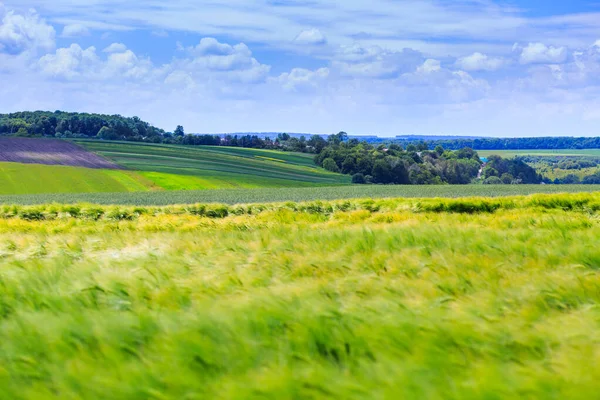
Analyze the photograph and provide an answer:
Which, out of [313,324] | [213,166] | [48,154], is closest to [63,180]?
[48,154]

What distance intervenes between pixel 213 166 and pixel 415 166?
39.1 meters

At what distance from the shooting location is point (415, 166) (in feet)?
385

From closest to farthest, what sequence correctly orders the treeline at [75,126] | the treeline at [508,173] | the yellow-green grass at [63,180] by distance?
1. the yellow-green grass at [63,180]
2. the treeline at [508,173]
3. the treeline at [75,126]

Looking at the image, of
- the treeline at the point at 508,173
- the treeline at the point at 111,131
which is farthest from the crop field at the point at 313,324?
the treeline at the point at 111,131

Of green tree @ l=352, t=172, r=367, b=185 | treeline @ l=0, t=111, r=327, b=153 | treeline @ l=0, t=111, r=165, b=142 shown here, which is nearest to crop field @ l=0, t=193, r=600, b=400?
green tree @ l=352, t=172, r=367, b=185

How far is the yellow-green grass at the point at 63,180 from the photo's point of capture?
69.8 meters

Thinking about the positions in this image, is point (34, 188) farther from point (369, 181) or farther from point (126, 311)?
point (126, 311)

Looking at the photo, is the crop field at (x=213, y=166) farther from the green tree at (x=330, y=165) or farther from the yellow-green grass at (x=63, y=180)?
the yellow-green grass at (x=63, y=180)

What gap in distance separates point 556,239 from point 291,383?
4516 millimetres

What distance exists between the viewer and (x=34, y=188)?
69625 millimetres

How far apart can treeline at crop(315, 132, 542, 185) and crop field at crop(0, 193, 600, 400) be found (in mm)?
95720

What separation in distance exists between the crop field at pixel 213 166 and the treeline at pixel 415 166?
5.15m

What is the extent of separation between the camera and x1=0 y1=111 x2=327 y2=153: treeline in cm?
12131

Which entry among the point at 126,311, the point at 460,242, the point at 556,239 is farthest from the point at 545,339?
the point at 556,239
